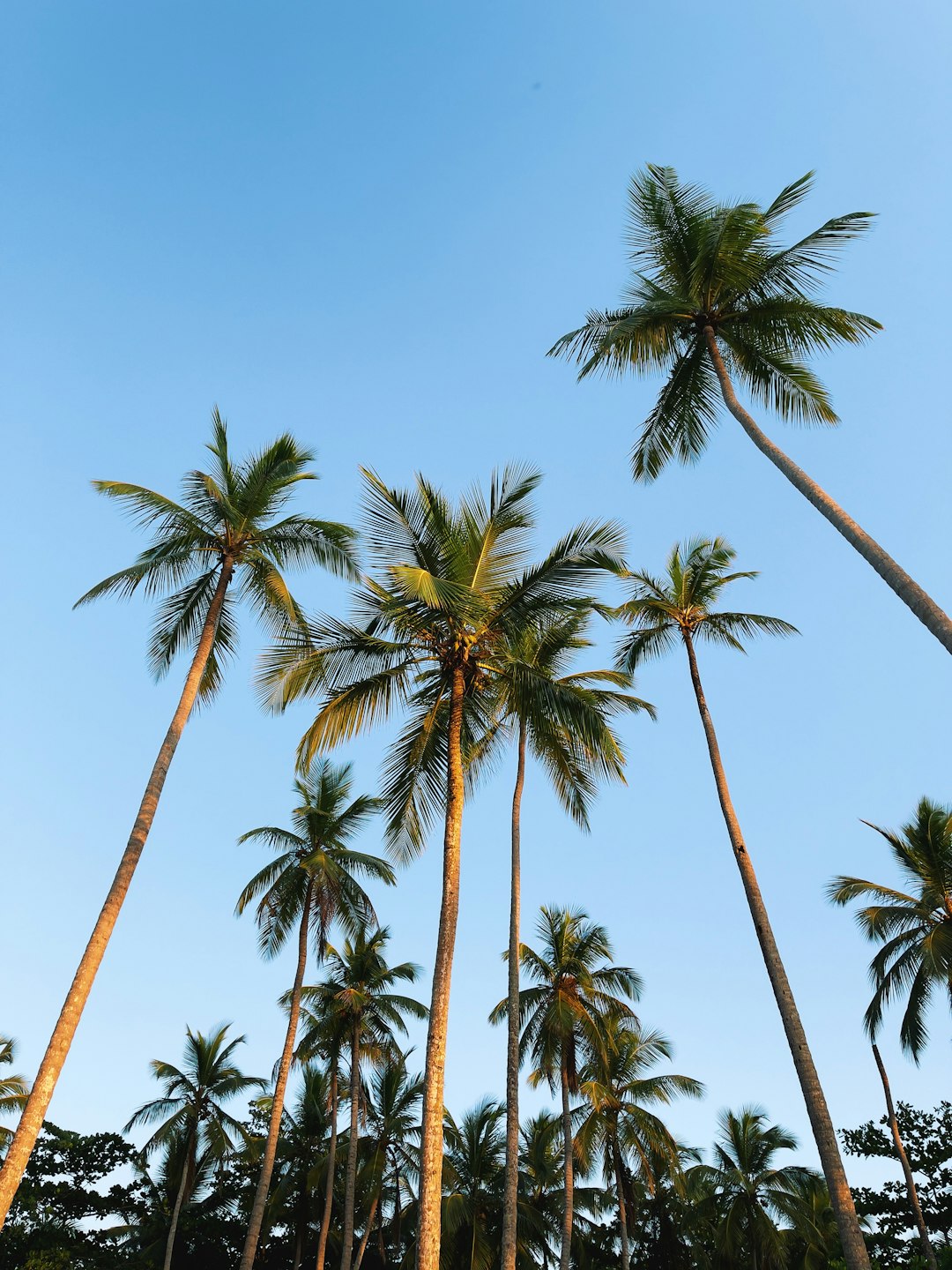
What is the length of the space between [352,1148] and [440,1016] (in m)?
19.0

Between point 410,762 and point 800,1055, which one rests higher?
point 410,762

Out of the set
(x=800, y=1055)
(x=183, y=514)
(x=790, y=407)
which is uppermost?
(x=790, y=407)

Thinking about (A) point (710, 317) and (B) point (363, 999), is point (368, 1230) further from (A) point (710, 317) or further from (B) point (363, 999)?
(A) point (710, 317)

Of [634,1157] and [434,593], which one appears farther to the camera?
[634,1157]

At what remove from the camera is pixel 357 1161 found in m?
32.9

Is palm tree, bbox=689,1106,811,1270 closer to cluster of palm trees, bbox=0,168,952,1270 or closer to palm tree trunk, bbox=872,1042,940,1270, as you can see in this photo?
palm tree trunk, bbox=872,1042,940,1270

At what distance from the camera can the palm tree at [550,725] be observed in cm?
1470

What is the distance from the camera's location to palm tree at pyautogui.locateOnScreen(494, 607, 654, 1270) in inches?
579

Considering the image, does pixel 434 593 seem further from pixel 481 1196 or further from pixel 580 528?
pixel 481 1196

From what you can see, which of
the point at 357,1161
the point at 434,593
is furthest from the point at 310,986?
the point at 434,593

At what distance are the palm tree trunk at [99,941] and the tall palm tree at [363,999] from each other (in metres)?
16.0

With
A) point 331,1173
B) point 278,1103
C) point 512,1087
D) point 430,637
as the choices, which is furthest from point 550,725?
point 331,1173

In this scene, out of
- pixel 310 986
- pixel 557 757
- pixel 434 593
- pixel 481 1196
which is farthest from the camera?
pixel 481 1196

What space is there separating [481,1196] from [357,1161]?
4.43 m
